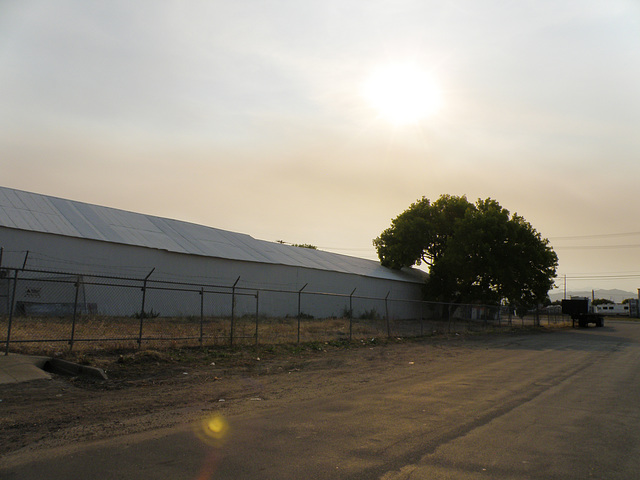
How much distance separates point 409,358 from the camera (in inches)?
664

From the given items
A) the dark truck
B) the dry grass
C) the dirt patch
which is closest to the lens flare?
the dirt patch

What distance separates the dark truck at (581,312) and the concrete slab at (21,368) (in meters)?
51.2

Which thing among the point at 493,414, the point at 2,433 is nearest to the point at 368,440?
the point at 493,414

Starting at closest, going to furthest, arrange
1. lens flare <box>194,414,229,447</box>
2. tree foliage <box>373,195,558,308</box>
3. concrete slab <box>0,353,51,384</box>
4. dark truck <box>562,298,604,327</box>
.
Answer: lens flare <box>194,414,229,447</box> → concrete slab <box>0,353,51,384</box> → tree foliage <box>373,195,558,308</box> → dark truck <box>562,298,604,327</box>

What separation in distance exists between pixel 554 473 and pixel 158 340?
1241 centimetres

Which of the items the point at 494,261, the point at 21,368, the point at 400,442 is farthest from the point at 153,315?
the point at 494,261

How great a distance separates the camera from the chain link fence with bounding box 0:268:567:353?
1360 centimetres

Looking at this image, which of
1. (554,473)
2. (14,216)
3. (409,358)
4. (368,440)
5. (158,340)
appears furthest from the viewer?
(14,216)

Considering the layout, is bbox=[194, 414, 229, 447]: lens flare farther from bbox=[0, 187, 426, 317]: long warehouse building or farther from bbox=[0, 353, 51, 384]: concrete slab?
bbox=[0, 187, 426, 317]: long warehouse building

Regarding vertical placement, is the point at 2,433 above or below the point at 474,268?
below

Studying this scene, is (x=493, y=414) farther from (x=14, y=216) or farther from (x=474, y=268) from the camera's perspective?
(x=474, y=268)

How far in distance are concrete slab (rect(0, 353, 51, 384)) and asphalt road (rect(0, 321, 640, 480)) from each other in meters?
4.56

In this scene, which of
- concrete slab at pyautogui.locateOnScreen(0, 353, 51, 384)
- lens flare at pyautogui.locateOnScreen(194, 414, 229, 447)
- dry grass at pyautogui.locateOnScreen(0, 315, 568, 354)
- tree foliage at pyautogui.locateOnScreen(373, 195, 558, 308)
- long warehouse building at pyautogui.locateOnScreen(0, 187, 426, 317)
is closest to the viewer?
lens flare at pyautogui.locateOnScreen(194, 414, 229, 447)

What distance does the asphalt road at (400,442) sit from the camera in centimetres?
507
